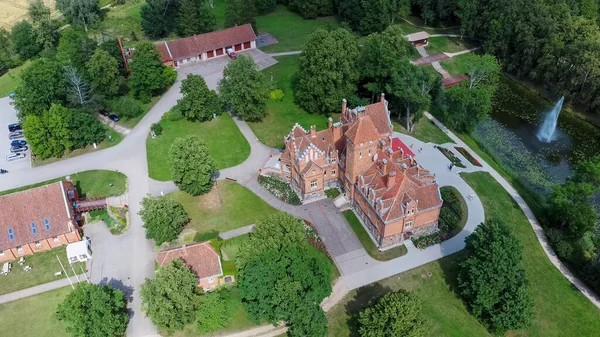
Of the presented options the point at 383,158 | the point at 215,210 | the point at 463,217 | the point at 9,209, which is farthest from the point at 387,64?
the point at 9,209

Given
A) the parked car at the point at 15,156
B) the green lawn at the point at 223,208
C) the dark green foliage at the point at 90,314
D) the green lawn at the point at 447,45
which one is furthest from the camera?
the green lawn at the point at 447,45

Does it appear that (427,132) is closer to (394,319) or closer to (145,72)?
(394,319)

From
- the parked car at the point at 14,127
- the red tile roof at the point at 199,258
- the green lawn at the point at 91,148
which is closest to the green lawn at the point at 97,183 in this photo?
the green lawn at the point at 91,148

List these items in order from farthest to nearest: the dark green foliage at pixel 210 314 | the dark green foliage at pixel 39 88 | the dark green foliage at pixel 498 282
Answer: the dark green foliage at pixel 39 88
the dark green foliage at pixel 210 314
the dark green foliage at pixel 498 282

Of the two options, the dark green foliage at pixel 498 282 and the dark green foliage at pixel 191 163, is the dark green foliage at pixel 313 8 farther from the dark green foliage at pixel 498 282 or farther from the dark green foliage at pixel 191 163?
the dark green foliage at pixel 498 282

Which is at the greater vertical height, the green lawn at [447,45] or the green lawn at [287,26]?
the green lawn at [287,26]

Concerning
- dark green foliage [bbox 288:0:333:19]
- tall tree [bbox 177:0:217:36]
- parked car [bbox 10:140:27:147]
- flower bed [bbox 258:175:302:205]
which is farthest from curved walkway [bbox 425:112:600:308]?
parked car [bbox 10:140:27:147]

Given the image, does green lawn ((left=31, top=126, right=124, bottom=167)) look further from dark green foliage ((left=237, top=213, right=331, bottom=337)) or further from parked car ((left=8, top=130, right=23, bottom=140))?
dark green foliage ((left=237, top=213, right=331, bottom=337))
